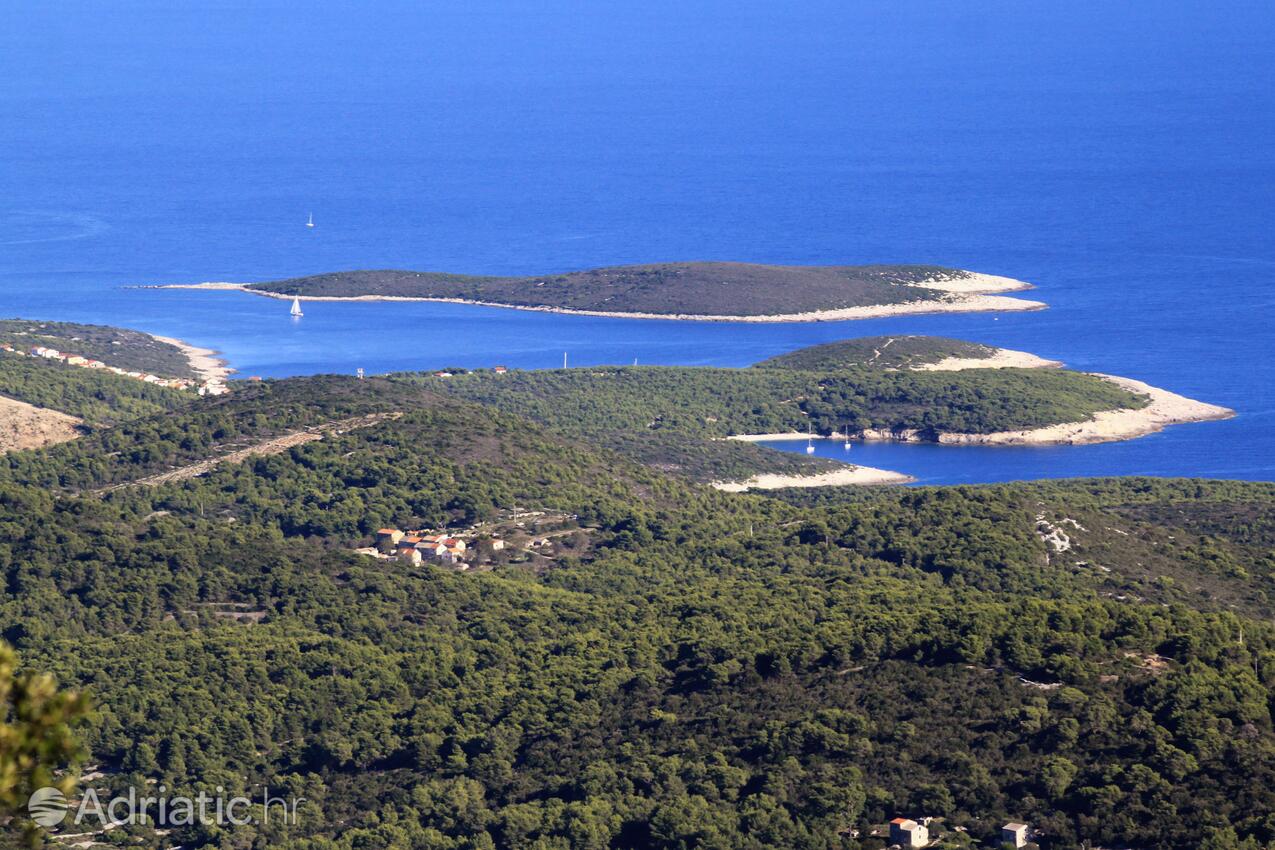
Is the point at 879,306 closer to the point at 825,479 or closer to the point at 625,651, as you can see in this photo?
the point at 825,479

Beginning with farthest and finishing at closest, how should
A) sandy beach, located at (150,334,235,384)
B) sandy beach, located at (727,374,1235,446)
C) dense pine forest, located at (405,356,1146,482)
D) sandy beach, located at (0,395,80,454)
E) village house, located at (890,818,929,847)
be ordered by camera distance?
sandy beach, located at (150,334,235,384) < sandy beach, located at (727,374,1235,446) < dense pine forest, located at (405,356,1146,482) < sandy beach, located at (0,395,80,454) < village house, located at (890,818,929,847)

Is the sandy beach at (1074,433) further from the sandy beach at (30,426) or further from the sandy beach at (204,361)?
the sandy beach at (30,426)

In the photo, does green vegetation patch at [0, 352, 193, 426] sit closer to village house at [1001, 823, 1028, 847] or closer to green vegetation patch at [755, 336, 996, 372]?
green vegetation patch at [755, 336, 996, 372]

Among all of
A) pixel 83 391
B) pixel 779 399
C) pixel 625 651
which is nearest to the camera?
pixel 625 651

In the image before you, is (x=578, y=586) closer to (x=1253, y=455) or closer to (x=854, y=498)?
(x=854, y=498)

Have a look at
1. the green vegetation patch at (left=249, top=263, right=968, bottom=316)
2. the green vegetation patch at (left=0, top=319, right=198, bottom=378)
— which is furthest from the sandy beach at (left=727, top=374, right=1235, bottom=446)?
the green vegetation patch at (left=249, top=263, right=968, bottom=316)

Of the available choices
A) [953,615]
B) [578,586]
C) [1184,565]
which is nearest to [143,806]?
[953,615]

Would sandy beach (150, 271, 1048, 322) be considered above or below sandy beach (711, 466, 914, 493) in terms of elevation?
above

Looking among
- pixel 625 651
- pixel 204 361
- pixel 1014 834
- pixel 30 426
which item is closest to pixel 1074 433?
pixel 204 361
